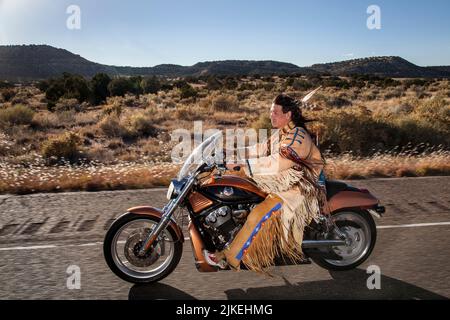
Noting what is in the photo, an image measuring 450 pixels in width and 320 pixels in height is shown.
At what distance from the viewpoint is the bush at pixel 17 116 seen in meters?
22.4

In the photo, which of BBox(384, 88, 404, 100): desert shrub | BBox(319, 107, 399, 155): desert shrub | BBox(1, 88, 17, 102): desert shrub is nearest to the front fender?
BBox(319, 107, 399, 155): desert shrub

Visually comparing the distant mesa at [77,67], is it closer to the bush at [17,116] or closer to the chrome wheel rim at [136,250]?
the bush at [17,116]

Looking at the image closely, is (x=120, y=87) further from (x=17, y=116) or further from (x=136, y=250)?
(x=136, y=250)

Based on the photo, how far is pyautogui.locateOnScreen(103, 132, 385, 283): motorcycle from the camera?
171 inches

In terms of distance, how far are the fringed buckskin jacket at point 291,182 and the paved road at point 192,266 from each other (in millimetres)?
358

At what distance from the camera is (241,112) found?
89.6 ft

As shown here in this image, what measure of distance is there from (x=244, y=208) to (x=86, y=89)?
33.0 metres

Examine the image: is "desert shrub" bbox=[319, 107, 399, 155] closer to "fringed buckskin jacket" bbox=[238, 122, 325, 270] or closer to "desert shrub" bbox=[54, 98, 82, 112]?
"fringed buckskin jacket" bbox=[238, 122, 325, 270]

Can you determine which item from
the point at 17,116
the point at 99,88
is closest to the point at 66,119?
the point at 17,116

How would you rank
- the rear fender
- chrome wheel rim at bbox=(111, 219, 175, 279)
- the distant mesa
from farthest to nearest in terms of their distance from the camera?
the distant mesa, the rear fender, chrome wheel rim at bbox=(111, 219, 175, 279)

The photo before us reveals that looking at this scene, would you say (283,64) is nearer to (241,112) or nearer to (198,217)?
(241,112)

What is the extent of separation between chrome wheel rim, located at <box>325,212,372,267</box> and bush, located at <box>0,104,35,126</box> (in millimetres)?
20566

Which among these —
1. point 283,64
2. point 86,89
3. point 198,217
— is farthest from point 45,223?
point 283,64

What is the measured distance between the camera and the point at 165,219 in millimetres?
4344
